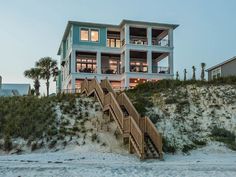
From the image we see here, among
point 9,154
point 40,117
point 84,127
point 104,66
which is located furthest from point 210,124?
point 104,66

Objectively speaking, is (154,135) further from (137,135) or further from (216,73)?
(216,73)

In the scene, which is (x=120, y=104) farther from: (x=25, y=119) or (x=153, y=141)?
(x=25, y=119)

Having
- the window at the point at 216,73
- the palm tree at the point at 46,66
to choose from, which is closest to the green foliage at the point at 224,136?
the window at the point at 216,73

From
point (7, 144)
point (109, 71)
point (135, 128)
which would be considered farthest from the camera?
point (109, 71)

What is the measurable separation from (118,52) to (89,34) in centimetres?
385

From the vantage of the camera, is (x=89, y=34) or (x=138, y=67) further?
(x=138, y=67)

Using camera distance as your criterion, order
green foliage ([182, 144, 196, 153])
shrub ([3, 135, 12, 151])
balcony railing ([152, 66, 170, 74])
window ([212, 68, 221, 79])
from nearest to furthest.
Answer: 1. shrub ([3, 135, 12, 151])
2. green foliage ([182, 144, 196, 153])
3. window ([212, 68, 221, 79])
4. balcony railing ([152, 66, 170, 74])

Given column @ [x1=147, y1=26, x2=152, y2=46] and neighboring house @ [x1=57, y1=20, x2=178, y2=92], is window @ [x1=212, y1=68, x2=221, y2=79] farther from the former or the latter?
column @ [x1=147, y1=26, x2=152, y2=46]

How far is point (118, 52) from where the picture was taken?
45.7m

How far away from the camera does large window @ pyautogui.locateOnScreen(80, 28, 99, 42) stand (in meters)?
44.8

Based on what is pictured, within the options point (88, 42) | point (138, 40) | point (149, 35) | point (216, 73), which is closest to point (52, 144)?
point (88, 42)

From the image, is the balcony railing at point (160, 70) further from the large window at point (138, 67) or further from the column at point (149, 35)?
the column at point (149, 35)

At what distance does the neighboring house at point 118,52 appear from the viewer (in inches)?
1732

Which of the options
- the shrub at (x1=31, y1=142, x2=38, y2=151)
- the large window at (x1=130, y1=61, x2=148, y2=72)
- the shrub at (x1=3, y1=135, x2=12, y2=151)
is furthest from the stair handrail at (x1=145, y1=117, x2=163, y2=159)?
the large window at (x1=130, y1=61, x2=148, y2=72)
